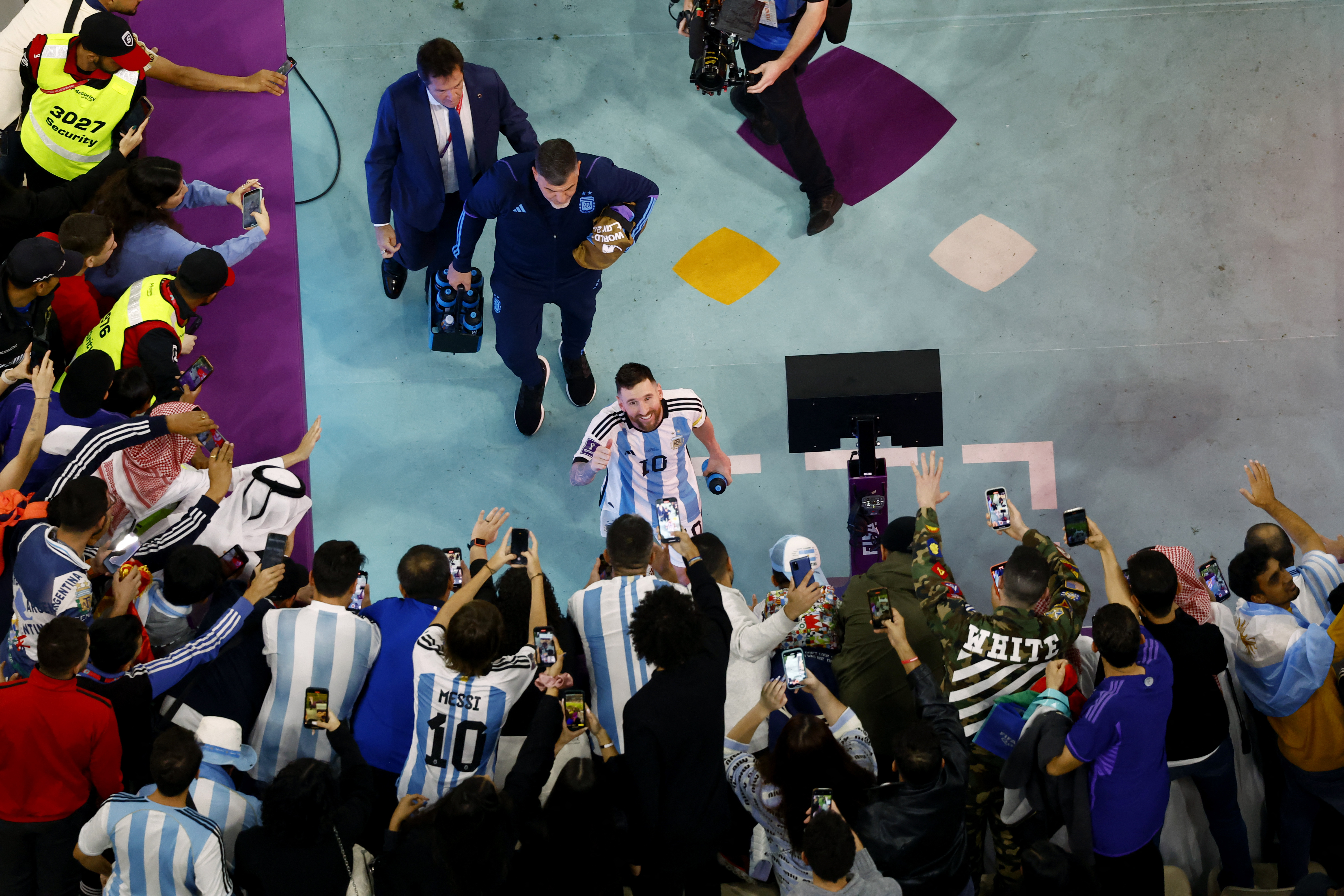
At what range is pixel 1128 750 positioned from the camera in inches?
149

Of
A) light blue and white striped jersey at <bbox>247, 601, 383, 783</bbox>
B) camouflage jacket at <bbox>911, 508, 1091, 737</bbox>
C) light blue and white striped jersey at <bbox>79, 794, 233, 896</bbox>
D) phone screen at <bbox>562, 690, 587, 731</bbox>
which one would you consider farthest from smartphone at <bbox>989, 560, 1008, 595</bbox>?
light blue and white striped jersey at <bbox>79, 794, 233, 896</bbox>

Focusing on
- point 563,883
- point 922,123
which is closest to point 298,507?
point 563,883

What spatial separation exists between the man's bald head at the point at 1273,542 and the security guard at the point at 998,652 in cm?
82

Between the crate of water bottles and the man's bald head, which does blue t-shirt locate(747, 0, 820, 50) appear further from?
the man's bald head

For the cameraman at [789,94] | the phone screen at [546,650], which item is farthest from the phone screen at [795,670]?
the cameraman at [789,94]

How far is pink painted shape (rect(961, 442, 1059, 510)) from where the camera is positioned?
20.4 ft

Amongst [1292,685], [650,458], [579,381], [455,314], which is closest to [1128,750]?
[1292,685]

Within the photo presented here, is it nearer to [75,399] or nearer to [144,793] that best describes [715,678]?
[144,793]

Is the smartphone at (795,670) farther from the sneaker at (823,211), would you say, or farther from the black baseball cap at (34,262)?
the black baseball cap at (34,262)

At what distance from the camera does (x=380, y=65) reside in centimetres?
665

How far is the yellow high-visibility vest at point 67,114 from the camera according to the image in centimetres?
545

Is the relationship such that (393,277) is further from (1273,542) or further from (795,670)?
(1273,542)

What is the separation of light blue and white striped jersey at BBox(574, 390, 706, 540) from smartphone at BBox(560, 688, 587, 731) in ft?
5.04

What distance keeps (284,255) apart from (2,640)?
9.78 feet
